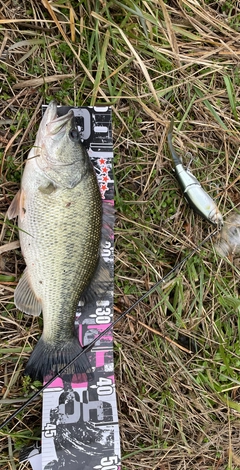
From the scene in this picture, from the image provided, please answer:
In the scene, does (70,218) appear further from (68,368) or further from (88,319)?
(68,368)

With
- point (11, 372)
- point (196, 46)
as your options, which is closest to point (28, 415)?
point (11, 372)

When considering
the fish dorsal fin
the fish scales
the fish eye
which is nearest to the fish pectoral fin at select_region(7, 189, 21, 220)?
the fish dorsal fin

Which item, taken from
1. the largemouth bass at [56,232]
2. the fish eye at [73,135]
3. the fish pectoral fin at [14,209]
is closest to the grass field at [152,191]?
the fish pectoral fin at [14,209]

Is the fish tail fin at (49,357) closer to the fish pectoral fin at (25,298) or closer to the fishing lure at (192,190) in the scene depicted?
the fish pectoral fin at (25,298)

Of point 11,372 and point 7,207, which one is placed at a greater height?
point 7,207

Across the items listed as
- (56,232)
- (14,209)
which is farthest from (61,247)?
(14,209)

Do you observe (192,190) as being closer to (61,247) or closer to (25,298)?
(61,247)
